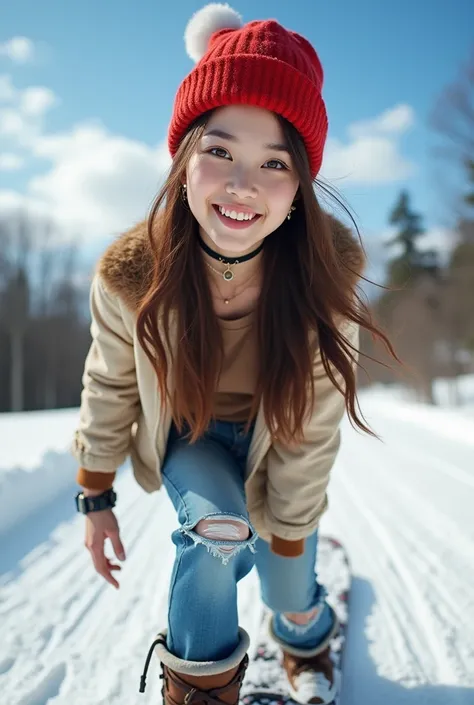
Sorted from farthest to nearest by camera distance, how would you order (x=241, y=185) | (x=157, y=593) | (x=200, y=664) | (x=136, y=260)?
(x=157, y=593) → (x=136, y=260) → (x=241, y=185) → (x=200, y=664)

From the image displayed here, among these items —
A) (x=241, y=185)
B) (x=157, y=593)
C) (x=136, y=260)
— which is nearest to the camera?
(x=241, y=185)

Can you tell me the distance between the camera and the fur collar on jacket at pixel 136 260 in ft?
4.81

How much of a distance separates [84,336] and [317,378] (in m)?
25.4

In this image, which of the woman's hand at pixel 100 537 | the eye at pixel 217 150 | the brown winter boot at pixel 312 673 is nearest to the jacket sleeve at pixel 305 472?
the brown winter boot at pixel 312 673

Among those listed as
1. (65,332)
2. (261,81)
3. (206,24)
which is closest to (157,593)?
(261,81)

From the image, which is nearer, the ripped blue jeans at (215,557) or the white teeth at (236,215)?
the ripped blue jeans at (215,557)

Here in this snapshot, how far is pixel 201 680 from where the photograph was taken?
3.76 feet

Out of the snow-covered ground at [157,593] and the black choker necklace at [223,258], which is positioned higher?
the black choker necklace at [223,258]

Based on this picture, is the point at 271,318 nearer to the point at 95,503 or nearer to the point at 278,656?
the point at 95,503

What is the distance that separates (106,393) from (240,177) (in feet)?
2.31

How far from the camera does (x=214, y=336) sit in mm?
1531

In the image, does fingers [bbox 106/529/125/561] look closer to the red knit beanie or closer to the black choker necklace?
the black choker necklace

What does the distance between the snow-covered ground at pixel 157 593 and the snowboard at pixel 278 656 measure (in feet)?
0.16

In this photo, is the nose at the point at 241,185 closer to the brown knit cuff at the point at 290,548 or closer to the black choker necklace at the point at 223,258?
the black choker necklace at the point at 223,258
